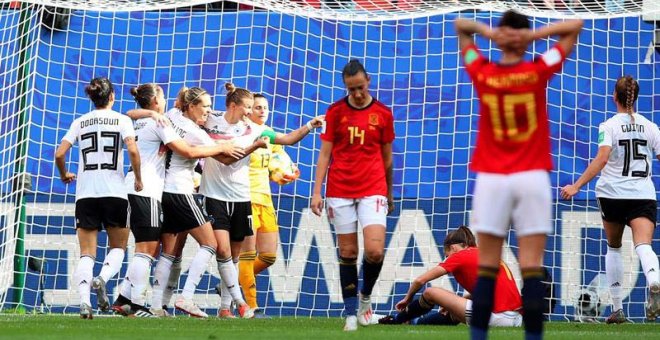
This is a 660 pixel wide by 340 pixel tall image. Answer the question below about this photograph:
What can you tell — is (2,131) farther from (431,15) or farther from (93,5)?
(431,15)

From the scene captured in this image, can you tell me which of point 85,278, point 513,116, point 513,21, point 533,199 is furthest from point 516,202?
point 85,278

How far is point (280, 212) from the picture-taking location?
12.5 metres

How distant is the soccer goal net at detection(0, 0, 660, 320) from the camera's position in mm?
12195

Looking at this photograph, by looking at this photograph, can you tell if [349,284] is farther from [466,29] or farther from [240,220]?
[466,29]

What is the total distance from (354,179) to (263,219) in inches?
118

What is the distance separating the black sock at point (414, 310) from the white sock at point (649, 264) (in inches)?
71.4

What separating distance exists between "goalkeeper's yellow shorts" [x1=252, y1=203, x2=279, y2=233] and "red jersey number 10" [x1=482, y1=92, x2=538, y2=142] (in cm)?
586

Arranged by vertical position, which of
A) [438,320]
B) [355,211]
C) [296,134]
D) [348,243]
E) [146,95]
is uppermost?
[146,95]

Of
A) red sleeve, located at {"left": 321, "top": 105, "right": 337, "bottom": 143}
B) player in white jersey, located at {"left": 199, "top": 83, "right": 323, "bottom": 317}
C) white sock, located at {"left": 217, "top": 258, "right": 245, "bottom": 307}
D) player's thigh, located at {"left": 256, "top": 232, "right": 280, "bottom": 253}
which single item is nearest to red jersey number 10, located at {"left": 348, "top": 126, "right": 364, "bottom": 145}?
red sleeve, located at {"left": 321, "top": 105, "right": 337, "bottom": 143}

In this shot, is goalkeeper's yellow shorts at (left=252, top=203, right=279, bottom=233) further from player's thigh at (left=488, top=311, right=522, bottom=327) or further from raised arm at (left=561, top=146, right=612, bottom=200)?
raised arm at (left=561, top=146, right=612, bottom=200)

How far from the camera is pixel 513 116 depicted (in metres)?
5.47

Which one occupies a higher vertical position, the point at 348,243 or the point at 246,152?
the point at 246,152

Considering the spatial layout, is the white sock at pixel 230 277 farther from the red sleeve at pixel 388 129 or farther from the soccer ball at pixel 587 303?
the soccer ball at pixel 587 303

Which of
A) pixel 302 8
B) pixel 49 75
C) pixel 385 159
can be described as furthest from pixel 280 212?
pixel 385 159
